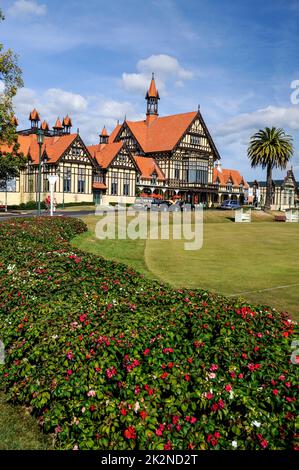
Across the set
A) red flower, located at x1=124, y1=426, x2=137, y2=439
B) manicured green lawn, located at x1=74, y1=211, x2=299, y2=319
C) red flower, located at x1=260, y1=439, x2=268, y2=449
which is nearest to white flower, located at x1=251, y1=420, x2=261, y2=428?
red flower, located at x1=260, y1=439, x2=268, y2=449

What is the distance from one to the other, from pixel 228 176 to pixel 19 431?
8969 cm

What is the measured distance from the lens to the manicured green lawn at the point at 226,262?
13.1 metres

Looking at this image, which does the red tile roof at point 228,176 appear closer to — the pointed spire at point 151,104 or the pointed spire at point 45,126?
the pointed spire at point 151,104

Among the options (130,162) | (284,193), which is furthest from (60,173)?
(284,193)

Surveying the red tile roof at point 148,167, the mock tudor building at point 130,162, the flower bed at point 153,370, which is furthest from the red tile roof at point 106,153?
the flower bed at point 153,370

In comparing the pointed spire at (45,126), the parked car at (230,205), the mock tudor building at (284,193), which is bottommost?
the parked car at (230,205)

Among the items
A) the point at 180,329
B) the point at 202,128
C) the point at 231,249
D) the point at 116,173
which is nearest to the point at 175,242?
the point at 231,249

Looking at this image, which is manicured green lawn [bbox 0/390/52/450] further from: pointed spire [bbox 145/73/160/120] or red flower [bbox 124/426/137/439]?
pointed spire [bbox 145/73/160/120]

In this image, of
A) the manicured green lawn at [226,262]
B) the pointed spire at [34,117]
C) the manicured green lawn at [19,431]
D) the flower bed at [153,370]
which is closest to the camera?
the flower bed at [153,370]

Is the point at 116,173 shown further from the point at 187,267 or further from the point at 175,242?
the point at 187,267

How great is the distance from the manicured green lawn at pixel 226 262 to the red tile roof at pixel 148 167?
140 ft

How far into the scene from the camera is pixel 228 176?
9138cm

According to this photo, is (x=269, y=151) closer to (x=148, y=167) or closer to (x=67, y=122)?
(x=148, y=167)

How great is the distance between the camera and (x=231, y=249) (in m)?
22.1
